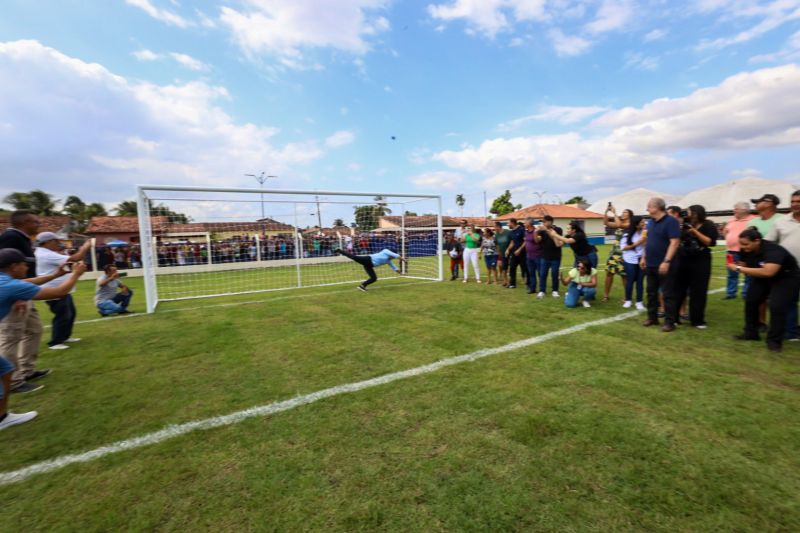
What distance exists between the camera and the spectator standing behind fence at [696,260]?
5.48m

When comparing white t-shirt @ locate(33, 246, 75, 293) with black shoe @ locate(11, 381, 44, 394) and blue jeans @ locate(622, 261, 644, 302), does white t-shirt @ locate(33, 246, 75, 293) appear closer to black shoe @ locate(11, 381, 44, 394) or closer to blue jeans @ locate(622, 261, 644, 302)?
black shoe @ locate(11, 381, 44, 394)

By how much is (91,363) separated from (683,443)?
665 centimetres

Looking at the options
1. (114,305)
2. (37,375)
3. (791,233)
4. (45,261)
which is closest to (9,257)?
(37,375)

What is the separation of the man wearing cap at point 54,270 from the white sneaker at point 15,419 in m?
1.93

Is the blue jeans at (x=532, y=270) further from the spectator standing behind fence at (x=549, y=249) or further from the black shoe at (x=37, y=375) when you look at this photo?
the black shoe at (x=37, y=375)

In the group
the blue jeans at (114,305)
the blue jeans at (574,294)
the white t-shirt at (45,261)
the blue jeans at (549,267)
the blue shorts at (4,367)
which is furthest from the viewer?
the blue jeans at (549,267)

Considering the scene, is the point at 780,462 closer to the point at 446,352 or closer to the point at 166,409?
the point at 446,352

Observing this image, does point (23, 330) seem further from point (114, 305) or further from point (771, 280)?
point (771, 280)

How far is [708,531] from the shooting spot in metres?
1.89

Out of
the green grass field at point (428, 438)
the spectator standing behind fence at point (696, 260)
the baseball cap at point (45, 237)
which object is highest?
the baseball cap at point (45, 237)

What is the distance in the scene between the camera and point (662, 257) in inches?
217

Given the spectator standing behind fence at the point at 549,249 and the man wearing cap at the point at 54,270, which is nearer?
the man wearing cap at the point at 54,270

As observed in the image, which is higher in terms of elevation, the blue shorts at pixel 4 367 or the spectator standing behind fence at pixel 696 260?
the spectator standing behind fence at pixel 696 260

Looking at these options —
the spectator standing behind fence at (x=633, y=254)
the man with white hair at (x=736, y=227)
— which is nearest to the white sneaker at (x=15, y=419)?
the spectator standing behind fence at (x=633, y=254)
